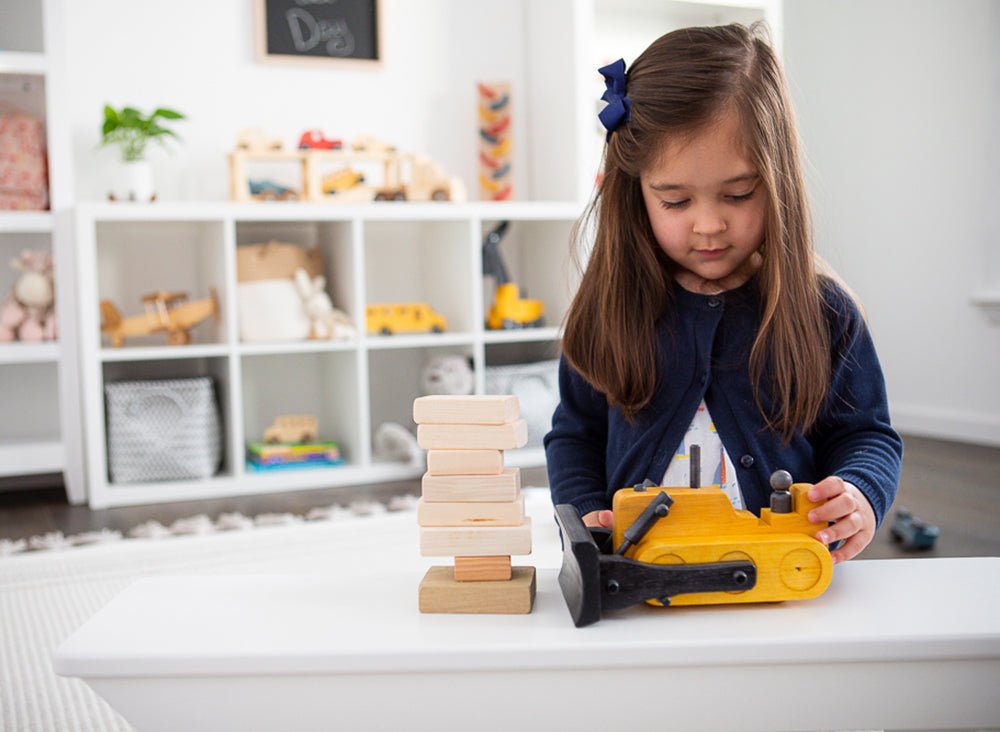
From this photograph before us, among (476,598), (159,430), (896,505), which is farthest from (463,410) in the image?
(159,430)

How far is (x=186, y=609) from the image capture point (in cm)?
79

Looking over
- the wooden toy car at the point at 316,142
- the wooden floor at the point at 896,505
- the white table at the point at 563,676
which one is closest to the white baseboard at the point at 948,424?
the wooden floor at the point at 896,505

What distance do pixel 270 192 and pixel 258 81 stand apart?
38cm

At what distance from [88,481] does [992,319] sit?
2.46 meters

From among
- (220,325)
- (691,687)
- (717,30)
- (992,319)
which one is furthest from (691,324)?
(992,319)

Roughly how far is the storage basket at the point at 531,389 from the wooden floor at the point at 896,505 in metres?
0.12

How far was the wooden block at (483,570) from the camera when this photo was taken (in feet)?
2.56

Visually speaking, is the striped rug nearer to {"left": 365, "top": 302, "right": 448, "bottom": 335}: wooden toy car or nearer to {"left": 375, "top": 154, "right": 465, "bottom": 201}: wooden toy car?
{"left": 365, "top": 302, "right": 448, "bottom": 335}: wooden toy car

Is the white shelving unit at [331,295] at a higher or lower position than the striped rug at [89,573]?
higher

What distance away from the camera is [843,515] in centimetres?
83

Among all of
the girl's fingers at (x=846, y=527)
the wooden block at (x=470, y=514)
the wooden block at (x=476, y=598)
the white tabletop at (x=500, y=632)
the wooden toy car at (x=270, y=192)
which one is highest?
the wooden toy car at (x=270, y=192)

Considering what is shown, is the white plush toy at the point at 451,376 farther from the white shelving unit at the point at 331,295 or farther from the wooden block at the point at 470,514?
the wooden block at the point at 470,514

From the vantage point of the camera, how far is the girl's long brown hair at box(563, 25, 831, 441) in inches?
38.3

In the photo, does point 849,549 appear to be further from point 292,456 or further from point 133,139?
point 133,139
